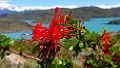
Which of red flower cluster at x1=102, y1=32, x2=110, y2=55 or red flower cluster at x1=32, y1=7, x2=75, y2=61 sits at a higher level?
red flower cluster at x1=32, y1=7, x2=75, y2=61

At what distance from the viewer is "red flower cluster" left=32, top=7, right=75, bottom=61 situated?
7.13ft

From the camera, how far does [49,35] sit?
2178 millimetres

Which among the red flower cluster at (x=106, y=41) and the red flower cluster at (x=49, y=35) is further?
the red flower cluster at (x=106, y=41)

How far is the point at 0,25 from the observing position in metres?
123

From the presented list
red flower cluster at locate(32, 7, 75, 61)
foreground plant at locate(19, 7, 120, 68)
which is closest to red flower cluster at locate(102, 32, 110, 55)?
foreground plant at locate(19, 7, 120, 68)

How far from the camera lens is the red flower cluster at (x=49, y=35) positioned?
85.5 inches

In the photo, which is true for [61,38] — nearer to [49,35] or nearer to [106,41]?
[49,35]

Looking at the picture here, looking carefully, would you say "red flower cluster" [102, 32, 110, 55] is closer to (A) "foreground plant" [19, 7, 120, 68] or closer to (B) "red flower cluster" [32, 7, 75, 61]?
(A) "foreground plant" [19, 7, 120, 68]

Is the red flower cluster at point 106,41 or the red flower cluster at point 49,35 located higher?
the red flower cluster at point 49,35

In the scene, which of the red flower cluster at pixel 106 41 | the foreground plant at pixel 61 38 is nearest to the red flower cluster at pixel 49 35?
the foreground plant at pixel 61 38

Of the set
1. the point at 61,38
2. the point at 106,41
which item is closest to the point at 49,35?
the point at 61,38

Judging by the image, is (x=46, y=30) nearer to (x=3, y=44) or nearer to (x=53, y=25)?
(x=53, y=25)

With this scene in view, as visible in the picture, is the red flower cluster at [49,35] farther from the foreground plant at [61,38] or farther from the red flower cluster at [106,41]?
the red flower cluster at [106,41]

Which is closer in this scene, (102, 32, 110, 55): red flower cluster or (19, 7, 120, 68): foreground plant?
(19, 7, 120, 68): foreground plant
